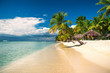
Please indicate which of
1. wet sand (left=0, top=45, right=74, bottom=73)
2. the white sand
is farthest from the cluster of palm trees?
wet sand (left=0, top=45, right=74, bottom=73)

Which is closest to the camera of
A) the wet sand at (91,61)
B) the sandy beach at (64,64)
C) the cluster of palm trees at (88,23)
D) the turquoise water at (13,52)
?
the wet sand at (91,61)

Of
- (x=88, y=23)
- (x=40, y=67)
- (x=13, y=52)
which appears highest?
(x=88, y=23)

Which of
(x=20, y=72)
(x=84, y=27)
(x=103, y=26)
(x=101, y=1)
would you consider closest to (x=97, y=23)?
(x=103, y=26)

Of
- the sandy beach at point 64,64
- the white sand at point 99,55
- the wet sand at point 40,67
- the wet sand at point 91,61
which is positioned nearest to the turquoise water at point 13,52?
the sandy beach at point 64,64

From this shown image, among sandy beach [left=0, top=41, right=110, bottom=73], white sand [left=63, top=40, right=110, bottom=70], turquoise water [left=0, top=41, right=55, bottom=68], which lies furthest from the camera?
turquoise water [left=0, top=41, right=55, bottom=68]

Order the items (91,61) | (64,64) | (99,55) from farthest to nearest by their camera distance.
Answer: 1. (99,55)
2. (91,61)
3. (64,64)

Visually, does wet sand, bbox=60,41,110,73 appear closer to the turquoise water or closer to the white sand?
the white sand

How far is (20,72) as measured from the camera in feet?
13.0

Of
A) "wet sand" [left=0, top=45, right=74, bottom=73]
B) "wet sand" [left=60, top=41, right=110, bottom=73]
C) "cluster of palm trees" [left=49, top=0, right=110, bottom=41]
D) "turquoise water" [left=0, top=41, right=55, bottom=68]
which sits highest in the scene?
"cluster of palm trees" [left=49, top=0, right=110, bottom=41]

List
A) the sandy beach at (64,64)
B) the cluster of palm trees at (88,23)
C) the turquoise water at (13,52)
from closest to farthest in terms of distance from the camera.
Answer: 1. the sandy beach at (64,64)
2. the turquoise water at (13,52)
3. the cluster of palm trees at (88,23)

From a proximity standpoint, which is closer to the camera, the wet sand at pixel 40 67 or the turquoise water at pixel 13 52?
the wet sand at pixel 40 67

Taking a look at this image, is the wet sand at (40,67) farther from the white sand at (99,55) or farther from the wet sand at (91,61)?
the white sand at (99,55)

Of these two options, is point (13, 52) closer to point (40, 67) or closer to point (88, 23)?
point (40, 67)

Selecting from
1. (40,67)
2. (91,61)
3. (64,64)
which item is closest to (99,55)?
(91,61)
